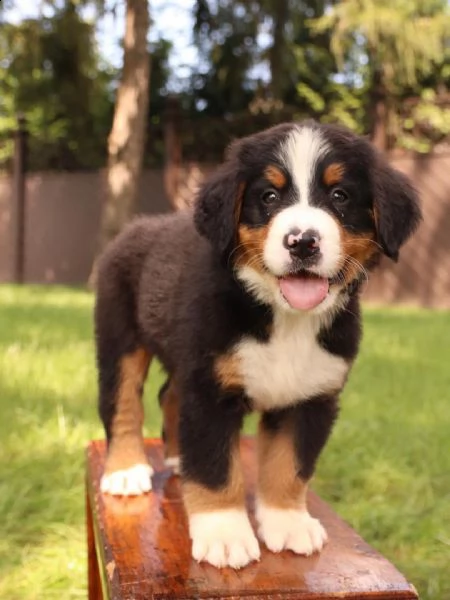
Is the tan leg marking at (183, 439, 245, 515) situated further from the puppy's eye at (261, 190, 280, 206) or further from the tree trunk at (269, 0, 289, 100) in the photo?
the tree trunk at (269, 0, 289, 100)

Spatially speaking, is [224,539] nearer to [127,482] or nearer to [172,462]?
[127,482]

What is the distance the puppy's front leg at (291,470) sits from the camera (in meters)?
2.18

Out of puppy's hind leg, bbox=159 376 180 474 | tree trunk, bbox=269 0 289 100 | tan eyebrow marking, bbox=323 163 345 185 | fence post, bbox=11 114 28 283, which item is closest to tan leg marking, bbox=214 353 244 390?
tan eyebrow marking, bbox=323 163 345 185

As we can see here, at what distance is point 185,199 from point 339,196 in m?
1.55

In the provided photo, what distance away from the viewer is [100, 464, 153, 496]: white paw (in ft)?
8.56

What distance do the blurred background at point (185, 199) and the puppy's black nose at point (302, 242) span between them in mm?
1590

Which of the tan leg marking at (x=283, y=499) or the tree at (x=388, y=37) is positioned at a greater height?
the tree at (x=388, y=37)

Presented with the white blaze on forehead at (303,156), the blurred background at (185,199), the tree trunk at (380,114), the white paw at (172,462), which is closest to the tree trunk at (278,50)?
the blurred background at (185,199)

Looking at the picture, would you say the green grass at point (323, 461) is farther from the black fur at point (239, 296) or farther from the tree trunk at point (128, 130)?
the tree trunk at point (128, 130)

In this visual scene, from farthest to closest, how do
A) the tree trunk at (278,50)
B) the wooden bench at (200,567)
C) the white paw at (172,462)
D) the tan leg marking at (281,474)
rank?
the tree trunk at (278,50), the white paw at (172,462), the tan leg marking at (281,474), the wooden bench at (200,567)

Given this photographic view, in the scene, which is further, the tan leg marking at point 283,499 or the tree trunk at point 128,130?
the tree trunk at point 128,130

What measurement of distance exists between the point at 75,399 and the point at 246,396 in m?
3.11

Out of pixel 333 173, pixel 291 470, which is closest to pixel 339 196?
pixel 333 173

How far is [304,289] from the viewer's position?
2006 mm
